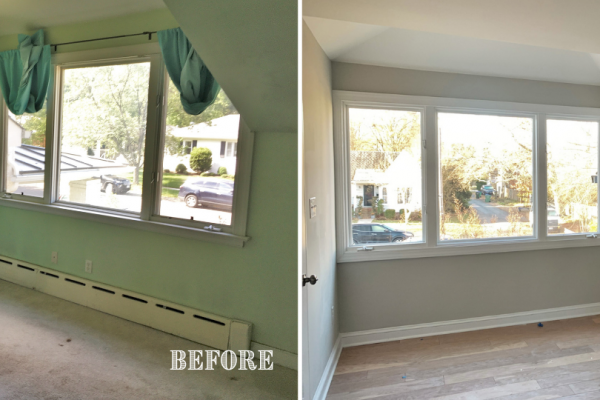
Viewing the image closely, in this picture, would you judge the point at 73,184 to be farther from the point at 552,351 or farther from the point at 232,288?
the point at 552,351

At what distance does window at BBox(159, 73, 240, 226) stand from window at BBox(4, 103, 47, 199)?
17 centimetres

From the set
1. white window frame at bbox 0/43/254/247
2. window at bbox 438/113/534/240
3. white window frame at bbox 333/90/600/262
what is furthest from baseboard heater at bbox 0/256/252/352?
window at bbox 438/113/534/240

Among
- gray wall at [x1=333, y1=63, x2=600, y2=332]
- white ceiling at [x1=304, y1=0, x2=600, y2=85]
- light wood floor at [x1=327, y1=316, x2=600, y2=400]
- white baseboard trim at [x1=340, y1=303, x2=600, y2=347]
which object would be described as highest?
white ceiling at [x1=304, y1=0, x2=600, y2=85]

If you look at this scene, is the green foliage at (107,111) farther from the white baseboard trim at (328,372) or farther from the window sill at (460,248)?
the window sill at (460,248)

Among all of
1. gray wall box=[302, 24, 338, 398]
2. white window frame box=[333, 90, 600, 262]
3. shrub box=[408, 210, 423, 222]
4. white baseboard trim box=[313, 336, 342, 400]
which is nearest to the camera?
gray wall box=[302, 24, 338, 398]

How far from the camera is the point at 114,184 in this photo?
521 millimetres

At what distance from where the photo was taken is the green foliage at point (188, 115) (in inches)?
21.9

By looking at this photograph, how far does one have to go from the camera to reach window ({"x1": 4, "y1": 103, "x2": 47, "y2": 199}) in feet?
1.71

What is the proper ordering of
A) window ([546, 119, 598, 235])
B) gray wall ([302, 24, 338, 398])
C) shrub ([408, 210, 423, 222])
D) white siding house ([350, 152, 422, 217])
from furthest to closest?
window ([546, 119, 598, 235]) < shrub ([408, 210, 423, 222]) < white siding house ([350, 152, 422, 217]) < gray wall ([302, 24, 338, 398])

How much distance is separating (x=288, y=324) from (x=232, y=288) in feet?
0.48

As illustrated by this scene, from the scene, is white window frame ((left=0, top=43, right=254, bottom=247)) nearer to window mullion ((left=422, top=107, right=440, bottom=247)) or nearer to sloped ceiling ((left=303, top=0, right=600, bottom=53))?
sloped ceiling ((left=303, top=0, right=600, bottom=53))

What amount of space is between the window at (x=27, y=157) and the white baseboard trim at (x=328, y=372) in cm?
143

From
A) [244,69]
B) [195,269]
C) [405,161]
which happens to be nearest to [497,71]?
[405,161]

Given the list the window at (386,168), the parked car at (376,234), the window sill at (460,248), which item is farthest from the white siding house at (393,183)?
the window sill at (460,248)
